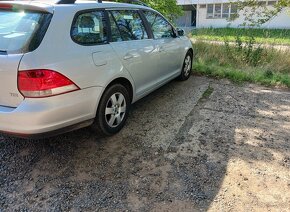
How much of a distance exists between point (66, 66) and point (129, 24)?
1592mm

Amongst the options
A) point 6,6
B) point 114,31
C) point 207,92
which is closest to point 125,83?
point 114,31

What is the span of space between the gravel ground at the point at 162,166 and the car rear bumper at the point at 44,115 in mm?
520

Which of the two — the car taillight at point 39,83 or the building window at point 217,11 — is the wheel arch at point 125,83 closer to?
the car taillight at point 39,83

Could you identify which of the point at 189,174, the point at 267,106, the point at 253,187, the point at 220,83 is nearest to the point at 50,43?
the point at 189,174

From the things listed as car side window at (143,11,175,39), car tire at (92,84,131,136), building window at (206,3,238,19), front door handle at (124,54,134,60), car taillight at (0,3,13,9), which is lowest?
building window at (206,3,238,19)

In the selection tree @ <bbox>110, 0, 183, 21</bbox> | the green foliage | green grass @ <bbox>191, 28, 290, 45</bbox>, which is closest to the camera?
the green foliage

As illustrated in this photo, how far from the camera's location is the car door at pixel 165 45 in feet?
16.3

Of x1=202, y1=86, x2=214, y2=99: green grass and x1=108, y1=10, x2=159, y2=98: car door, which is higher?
x1=108, y1=10, x2=159, y2=98: car door

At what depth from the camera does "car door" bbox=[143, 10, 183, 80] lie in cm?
495

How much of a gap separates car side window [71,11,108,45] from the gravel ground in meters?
1.32

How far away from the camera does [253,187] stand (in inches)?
119

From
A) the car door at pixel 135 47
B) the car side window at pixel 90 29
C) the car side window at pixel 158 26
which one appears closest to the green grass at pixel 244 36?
the car side window at pixel 158 26

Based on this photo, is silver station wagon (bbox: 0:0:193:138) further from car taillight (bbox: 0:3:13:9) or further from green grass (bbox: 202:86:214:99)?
green grass (bbox: 202:86:214:99)

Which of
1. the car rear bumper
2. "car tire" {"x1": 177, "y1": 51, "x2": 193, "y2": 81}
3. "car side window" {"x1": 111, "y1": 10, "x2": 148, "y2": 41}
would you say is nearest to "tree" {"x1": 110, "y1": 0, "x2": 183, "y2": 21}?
"car tire" {"x1": 177, "y1": 51, "x2": 193, "y2": 81}
